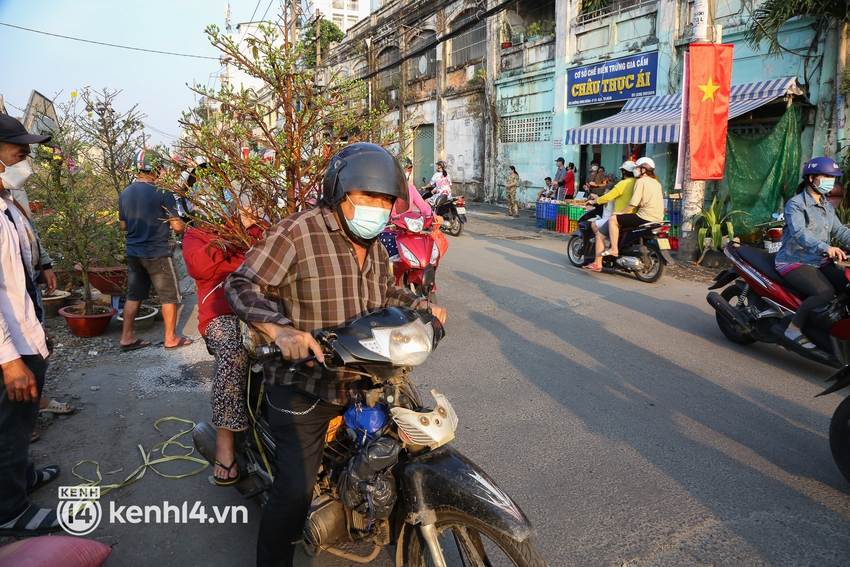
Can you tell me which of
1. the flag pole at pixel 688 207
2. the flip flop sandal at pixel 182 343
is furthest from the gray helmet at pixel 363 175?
the flag pole at pixel 688 207

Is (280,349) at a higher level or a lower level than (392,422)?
higher

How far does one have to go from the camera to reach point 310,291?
2.29 meters

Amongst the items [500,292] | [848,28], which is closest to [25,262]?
[500,292]

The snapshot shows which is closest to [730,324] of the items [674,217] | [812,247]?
[812,247]

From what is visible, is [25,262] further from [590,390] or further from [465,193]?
[465,193]

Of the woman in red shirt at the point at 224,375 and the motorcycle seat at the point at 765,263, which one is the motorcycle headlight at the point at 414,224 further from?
the woman in red shirt at the point at 224,375

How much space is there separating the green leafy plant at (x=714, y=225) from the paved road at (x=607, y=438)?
3.16m

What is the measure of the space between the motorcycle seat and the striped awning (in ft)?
22.2

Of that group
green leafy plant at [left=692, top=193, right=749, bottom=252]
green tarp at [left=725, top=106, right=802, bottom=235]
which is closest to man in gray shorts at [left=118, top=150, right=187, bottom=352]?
green leafy plant at [left=692, top=193, right=749, bottom=252]

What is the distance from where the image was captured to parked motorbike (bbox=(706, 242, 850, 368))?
4.81m

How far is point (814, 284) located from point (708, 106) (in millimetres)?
5345

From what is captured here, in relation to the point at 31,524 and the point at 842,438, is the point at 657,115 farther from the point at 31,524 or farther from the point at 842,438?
the point at 31,524

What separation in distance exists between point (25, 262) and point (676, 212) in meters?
11.4

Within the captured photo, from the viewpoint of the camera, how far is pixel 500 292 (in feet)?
26.3
